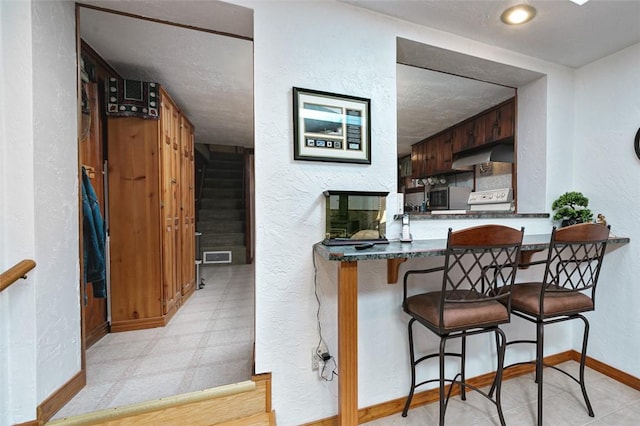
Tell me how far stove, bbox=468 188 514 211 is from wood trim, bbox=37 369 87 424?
11.1ft

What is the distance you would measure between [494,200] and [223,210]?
16.6ft

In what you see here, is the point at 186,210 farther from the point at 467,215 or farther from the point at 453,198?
the point at 453,198

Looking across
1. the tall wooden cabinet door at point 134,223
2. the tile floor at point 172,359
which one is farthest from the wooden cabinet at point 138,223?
the tile floor at point 172,359

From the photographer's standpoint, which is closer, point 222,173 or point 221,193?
point 221,193

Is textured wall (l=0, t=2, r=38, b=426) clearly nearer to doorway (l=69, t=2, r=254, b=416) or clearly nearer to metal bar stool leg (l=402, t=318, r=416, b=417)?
doorway (l=69, t=2, r=254, b=416)

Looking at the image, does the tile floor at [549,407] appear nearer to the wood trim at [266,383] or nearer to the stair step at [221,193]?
the wood trim at [266,383]

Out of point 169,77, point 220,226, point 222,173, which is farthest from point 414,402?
point 222,173

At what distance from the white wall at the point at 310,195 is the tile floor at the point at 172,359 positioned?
0.50 m

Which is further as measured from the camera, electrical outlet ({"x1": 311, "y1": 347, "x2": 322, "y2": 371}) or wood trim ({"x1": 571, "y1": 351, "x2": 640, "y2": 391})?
wood trim ({"x1": 571, "y1": 351, "x2": 640, "y2": 391})

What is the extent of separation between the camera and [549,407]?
1615mm

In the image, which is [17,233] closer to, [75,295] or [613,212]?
[75,295]

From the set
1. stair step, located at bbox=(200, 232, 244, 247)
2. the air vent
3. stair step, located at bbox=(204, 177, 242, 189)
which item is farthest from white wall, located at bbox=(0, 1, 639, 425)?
stair step, located at bbox=(204, 177, 242, 189)

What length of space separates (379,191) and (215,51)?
1.67 m

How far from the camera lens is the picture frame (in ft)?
4.60
